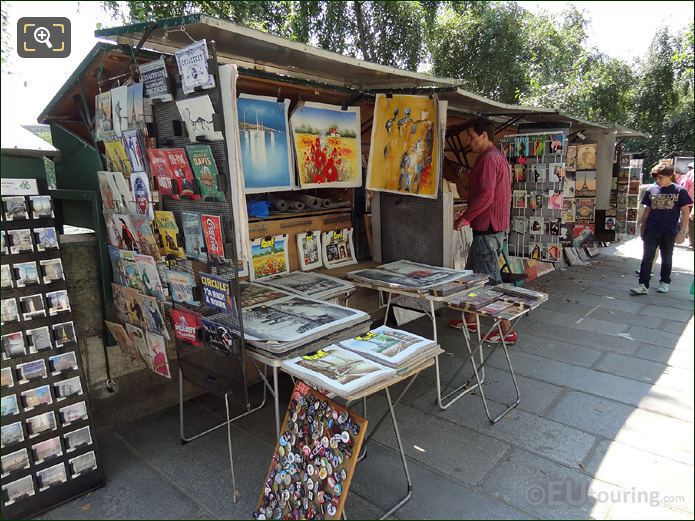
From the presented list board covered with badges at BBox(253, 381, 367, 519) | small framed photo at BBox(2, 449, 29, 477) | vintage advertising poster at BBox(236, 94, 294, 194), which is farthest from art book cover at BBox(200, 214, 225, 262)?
small framed photo at BBox(2, 449, 29, 477)

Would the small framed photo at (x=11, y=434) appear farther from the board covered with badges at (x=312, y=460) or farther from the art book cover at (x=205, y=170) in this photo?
the art book cover at (x=205, y=170)

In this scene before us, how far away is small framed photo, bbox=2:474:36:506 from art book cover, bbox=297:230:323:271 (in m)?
2.35

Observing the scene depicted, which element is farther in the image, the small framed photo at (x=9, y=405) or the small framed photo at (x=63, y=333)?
the small framed photo at (x=63, y=333)

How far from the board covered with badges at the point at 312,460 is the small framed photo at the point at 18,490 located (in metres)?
1.11

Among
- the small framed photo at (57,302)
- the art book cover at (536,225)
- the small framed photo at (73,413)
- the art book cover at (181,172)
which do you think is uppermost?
the art book cover at (181,172)

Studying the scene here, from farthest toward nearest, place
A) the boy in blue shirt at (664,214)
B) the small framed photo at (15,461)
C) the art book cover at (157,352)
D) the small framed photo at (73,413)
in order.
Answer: the boy in blue shirt at (664,214), the art book cover at (157,352), the small framed photo at (73,413), the small framed photo at (15,461)

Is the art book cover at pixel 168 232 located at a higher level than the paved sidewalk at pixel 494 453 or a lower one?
higher

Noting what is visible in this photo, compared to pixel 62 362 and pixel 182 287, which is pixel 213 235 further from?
pixel 62 362

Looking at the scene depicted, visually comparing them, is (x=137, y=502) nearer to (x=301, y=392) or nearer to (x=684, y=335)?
(x=301, y=392)

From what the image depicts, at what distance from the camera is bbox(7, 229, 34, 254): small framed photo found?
2.25 meters

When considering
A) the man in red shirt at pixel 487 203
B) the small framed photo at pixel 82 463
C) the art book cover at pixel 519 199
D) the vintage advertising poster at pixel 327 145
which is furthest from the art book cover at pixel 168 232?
the art book cover at pixel 519 199

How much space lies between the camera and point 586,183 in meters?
7.89


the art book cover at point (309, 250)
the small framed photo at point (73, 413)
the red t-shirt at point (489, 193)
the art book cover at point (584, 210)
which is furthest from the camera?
the art book cover at point (584, 210)

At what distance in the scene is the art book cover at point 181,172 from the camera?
2252 mm
